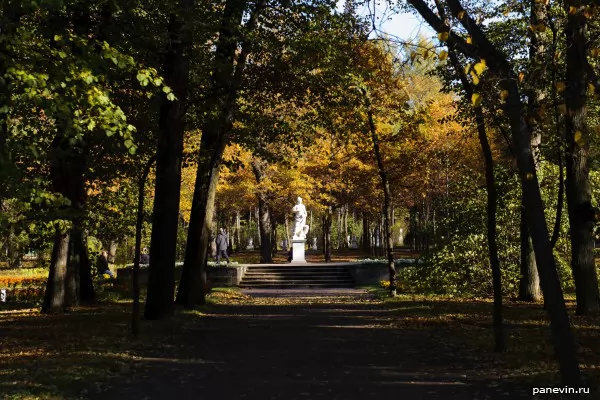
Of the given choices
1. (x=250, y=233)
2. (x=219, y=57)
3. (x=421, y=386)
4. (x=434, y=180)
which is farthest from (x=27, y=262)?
(x=421, y=386)

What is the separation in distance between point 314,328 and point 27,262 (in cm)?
4037

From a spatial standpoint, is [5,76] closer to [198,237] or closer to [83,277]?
[198,237]

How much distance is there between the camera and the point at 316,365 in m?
8.55

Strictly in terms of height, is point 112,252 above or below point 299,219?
below

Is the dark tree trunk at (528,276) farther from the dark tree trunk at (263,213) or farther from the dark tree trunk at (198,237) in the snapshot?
the dark tree trunk at (263,213)

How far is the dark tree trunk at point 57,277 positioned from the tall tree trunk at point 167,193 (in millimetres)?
2725

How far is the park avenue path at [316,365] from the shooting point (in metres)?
6.81

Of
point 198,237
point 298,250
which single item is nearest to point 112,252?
point 298,250

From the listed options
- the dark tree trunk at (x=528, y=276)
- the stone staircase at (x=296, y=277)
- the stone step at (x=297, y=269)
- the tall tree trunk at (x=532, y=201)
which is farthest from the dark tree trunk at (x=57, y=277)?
the stone step at (x=297, y=269)

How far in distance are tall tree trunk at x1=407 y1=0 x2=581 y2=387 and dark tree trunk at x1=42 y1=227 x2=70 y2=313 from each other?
1146 centimetres

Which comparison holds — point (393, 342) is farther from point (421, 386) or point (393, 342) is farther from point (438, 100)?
point (438, 100)

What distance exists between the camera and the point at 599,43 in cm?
761

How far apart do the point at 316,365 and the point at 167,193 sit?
6.23m

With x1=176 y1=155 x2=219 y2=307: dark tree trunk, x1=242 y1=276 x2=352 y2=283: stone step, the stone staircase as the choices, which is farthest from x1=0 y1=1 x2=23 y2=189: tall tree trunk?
x1=242 y1=276 x2=352 y2=283: stone step
